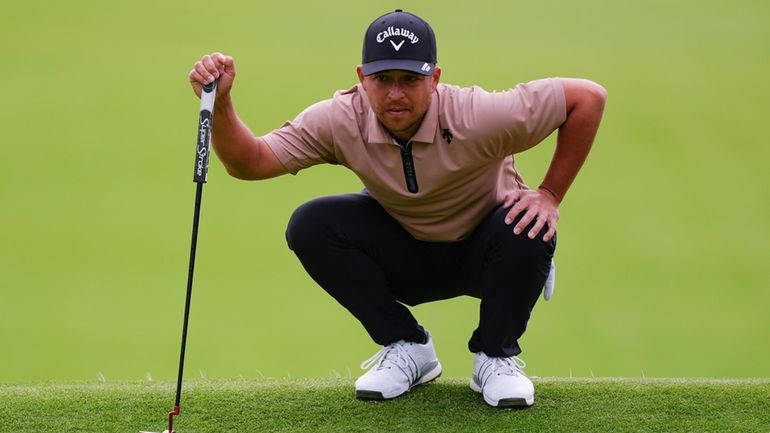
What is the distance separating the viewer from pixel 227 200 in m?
6.59

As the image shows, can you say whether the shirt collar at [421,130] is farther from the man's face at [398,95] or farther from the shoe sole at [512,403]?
the shoe sole at [512,403]

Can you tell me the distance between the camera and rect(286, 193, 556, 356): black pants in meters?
2.78

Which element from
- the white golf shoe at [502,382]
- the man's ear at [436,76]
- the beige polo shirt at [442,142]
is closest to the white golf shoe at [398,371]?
the white golf shoe at [502,382]

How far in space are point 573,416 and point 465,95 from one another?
0.78 meters

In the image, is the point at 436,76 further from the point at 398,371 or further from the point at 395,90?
the point at 398,371

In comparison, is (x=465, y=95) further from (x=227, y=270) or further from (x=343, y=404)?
(x=227, y=270)

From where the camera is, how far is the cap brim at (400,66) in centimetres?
262

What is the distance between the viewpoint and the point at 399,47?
104 inches

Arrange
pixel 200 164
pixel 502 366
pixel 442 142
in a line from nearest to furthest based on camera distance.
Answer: pixel 200 164 → pixel 442 142 → pixel 502 366

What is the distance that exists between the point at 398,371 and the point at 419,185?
1.55ft

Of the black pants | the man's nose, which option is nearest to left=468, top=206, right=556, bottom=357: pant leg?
the black pants

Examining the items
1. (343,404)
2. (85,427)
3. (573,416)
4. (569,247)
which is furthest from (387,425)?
(569,247)

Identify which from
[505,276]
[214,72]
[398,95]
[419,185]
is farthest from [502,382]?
[214,72]

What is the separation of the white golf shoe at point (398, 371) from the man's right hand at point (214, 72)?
0.78m
